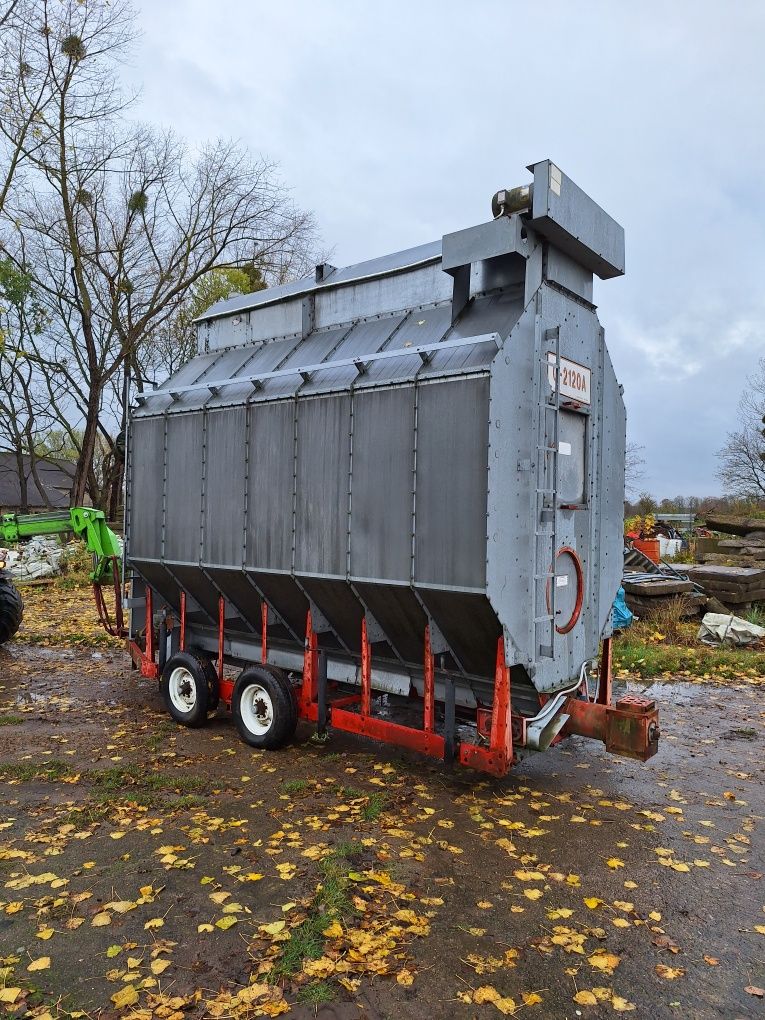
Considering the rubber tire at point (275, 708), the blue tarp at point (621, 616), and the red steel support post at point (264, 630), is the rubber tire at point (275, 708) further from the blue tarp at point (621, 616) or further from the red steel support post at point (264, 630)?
the blue tarp at point (621, 616)

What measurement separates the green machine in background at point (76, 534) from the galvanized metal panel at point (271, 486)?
11.3 feet

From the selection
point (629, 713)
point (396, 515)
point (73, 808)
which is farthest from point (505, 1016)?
point (73, 808)

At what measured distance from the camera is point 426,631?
6223 millimetres

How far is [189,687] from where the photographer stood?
864 cm

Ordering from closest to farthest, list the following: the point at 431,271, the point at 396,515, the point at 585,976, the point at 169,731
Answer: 1. the point at 585,976
2. the point at 396,515
3. the point at 431,271
4. the point at 169,731

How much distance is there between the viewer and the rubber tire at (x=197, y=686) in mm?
8281

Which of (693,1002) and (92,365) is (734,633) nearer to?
(693,1002)

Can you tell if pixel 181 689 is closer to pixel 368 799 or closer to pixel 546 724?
pixel 368 799

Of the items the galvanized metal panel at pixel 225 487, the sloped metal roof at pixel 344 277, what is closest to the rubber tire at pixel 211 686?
the galvanized metal panel at pixel 225 487

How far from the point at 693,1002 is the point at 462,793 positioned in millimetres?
2926

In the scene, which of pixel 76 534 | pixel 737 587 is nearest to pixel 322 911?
pixel 76 534

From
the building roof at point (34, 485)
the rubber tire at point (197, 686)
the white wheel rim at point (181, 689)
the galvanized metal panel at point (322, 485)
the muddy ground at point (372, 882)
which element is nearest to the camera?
the muddy ground at point (372, 882)

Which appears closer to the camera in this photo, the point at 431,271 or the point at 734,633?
the point at 431,271

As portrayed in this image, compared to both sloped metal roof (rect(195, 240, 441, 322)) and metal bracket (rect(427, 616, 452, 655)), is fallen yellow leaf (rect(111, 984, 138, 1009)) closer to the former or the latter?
metal bracket (rect(427, 616, 452, 655))
